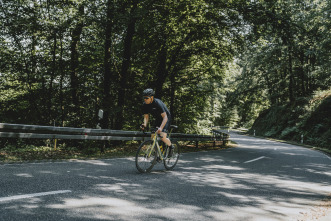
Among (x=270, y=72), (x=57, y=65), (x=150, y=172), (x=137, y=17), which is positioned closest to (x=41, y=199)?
(x=150, y=172)

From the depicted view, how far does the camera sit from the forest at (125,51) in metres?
11.8

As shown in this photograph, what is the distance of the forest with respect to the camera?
11773 mm

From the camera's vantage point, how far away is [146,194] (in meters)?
4.50

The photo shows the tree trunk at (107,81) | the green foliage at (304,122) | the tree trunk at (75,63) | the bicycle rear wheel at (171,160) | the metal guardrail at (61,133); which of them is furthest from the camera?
the green foliage at (304,122)

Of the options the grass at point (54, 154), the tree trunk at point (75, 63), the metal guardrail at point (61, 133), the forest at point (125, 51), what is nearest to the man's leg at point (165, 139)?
the grass at point (54, 154)

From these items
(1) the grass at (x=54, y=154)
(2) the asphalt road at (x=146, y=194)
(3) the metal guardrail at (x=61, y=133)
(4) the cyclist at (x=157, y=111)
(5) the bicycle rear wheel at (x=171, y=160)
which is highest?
(4) the cyclist at (x=157, y=111)

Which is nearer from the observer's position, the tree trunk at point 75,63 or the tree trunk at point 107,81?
the tree trunk at point 75,63

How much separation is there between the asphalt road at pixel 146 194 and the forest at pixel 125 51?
7.11 meters

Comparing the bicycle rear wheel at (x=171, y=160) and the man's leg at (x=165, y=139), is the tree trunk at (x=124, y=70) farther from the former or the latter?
the man's leg at (x=165, y=139)

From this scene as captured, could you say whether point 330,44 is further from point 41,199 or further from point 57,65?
point 41,199

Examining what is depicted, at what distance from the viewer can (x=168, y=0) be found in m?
12.2

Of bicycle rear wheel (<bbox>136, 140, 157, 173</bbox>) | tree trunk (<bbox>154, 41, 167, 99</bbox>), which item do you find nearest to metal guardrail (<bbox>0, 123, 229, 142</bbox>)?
tree trunk (<bbox>154, 41, 167, 99</bbox>)

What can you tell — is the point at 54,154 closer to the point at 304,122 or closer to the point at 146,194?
the point at 146,194

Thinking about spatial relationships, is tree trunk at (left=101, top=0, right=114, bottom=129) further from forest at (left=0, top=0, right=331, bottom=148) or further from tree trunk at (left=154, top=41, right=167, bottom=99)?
tree trunk at (left=154, top=41, right=167, bottom=99)
